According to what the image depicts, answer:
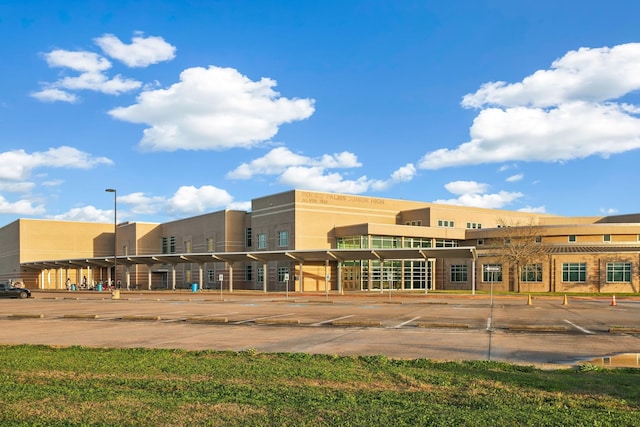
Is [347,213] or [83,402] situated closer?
[83,402]

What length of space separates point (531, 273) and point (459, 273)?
27.3 ft

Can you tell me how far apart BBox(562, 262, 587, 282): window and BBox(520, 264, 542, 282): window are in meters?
2.40

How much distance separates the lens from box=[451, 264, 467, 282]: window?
6781 cm

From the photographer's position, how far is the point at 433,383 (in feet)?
29.2

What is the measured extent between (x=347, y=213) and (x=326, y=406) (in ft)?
212

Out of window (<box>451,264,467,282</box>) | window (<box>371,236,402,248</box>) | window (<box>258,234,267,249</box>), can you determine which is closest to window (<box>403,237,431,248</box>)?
window (<box>371,236,402,248</box>)

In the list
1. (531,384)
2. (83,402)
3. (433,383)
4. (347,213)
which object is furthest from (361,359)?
(347,213)

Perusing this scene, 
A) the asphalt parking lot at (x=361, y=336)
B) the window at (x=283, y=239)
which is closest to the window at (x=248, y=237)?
the window at (x=283, y=239)

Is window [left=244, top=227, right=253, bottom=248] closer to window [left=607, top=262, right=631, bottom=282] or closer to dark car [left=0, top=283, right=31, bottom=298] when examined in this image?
dark car [left=0, top=283, right=31, bottom=298]

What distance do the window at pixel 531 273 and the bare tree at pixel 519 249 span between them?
693 mm

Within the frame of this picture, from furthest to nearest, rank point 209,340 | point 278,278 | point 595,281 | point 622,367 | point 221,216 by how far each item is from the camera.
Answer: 1. point 221,216
2. point 278,278
3. point 595,281
4. point 209,340
5. point 622,367

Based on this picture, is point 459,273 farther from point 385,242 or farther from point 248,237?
point 248,237

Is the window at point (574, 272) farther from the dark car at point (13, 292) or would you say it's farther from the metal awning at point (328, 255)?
the dark car at point (13, 292)

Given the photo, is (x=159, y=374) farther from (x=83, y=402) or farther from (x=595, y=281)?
Result: (x=595, y=281)
